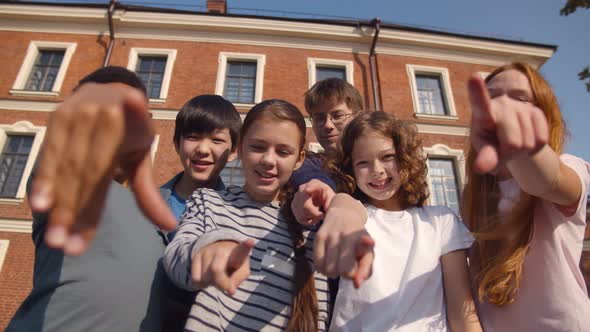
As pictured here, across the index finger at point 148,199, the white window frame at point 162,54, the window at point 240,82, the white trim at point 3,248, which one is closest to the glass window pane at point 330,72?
the window at point 240,82

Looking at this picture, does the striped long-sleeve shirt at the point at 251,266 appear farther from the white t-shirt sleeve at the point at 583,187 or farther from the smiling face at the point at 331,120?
the smiling face at the point at 331,120

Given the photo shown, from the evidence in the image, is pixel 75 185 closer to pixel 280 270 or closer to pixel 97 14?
pixel 280 270

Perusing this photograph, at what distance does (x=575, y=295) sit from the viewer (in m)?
1.08

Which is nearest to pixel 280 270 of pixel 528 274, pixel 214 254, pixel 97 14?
pixel 214 254

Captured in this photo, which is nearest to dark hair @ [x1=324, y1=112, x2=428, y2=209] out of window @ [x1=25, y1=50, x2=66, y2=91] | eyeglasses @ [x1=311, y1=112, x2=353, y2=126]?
eyeglasses @ [x1=311, y1=112, x2=353, y2=126]

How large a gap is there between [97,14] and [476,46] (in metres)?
13.4

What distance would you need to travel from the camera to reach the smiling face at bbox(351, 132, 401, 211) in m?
1.48

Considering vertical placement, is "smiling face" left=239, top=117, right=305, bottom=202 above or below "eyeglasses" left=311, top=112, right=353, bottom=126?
below

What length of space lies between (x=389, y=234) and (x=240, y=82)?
9553mm

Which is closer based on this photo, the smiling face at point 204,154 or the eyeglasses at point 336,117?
the smiling face at point 204,154

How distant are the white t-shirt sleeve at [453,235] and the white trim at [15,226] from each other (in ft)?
32.8

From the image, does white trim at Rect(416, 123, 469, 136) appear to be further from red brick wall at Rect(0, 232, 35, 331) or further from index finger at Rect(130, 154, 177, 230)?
red brick wall at Rect(0, 232, 35, 331)

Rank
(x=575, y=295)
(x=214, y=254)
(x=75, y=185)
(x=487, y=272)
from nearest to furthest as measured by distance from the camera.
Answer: (x=75, y=185), (x=214, y=254), (x=575, y=295), (x=487, y=272)

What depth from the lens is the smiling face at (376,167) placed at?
148 centimetres
